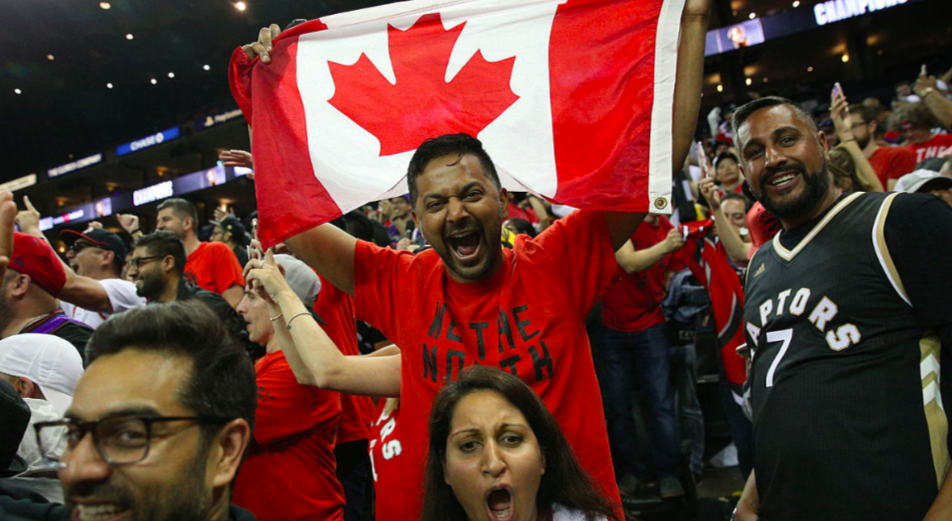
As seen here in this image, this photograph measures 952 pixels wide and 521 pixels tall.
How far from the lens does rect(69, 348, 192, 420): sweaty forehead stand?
3.93ft

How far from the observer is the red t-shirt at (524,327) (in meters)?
1.74

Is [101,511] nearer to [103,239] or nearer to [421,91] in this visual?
[421,91]

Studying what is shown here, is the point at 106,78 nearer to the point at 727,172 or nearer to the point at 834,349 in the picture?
the point at 727,172

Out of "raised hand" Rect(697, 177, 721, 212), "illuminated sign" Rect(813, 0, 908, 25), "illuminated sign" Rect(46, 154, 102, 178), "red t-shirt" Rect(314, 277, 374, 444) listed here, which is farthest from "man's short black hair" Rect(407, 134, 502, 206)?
"illuminated sign" Rect(46, 154, 102, 178)

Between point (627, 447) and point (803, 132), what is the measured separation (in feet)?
8.67

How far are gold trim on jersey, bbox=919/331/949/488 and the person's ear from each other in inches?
67.0

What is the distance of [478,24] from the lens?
7.43ft

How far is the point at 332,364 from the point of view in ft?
6.93

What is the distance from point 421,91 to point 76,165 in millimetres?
26355

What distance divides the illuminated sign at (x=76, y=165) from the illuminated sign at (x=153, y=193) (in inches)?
84.5

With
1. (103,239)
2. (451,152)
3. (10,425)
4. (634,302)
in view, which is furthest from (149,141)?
(451,152)

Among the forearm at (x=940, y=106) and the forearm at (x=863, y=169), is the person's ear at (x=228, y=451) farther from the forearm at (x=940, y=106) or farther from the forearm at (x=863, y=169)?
the forearm at (x=940, y=106)

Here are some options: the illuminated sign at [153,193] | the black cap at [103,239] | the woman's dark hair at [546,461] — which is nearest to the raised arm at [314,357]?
→ the woman's dark hair at [546,461]

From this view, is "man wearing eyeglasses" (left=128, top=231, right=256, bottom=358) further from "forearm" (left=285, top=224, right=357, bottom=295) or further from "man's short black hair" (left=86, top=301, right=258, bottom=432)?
"man's short black hair" (left=86, top=301, right=258, bottom=432)
